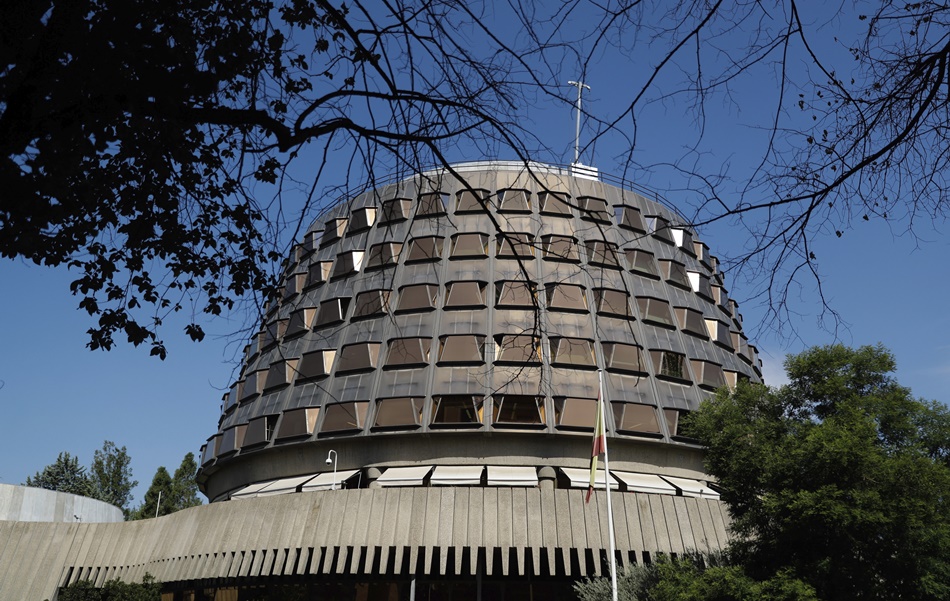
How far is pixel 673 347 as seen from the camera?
43469 mm

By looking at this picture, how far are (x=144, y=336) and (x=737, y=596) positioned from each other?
65.3 ft

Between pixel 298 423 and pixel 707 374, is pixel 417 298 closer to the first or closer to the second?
pixel 298 423

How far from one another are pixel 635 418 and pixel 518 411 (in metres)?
5.63

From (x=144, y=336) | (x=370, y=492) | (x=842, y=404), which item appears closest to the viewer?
(x=144, y=336)

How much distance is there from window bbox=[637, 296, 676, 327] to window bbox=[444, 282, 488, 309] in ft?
27.6

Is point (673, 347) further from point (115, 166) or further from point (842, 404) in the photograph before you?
point (115, 166)

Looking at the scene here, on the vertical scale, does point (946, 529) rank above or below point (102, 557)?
below

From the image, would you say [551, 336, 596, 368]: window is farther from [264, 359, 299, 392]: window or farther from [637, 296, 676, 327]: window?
[264, 359, 299, 392]: window

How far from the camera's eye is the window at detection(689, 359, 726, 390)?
143 feet

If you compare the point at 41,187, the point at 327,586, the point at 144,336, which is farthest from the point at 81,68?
the point at 327,586

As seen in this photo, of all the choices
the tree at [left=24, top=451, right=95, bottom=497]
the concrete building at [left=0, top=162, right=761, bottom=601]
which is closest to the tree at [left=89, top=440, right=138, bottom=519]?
the tree at [left=24, top=451, right=95, bottom=497]

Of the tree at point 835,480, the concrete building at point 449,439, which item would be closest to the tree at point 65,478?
the concrete building at point 449,439

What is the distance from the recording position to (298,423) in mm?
40812

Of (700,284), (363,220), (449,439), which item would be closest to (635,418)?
(449,439)
